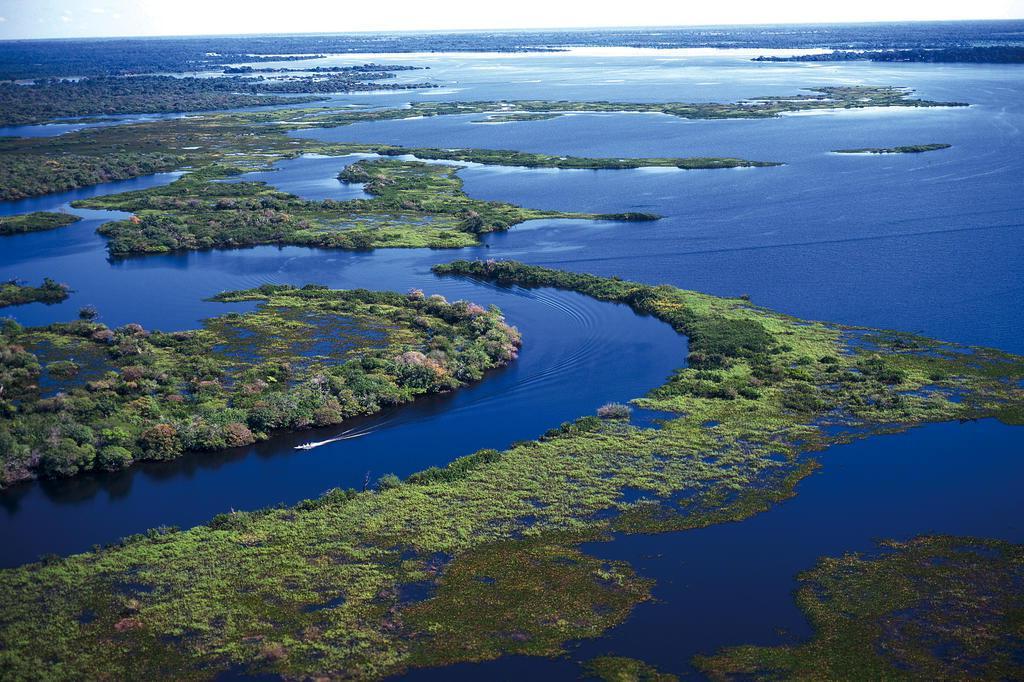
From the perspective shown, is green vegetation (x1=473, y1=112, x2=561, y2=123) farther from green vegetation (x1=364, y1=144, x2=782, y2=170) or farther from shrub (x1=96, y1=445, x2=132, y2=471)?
shrub (x1=96, y1=445, x2=132, y2=471)

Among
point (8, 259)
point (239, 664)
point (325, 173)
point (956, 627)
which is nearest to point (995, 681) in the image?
point (956, 627)

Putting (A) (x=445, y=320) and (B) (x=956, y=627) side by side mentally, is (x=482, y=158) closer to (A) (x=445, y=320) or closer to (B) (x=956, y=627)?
(A) (x=445, y=320)

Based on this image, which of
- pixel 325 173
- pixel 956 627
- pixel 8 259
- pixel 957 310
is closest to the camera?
pixel 956 627

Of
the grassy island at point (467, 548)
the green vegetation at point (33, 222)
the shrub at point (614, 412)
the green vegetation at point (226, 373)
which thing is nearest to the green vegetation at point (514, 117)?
the green vegetation at point (33, 222)

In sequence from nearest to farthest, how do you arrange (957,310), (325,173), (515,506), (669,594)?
A: (669,594) → (515,506) → (957,310) → (325,173)

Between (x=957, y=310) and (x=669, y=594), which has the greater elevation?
(x=957, y=310)
